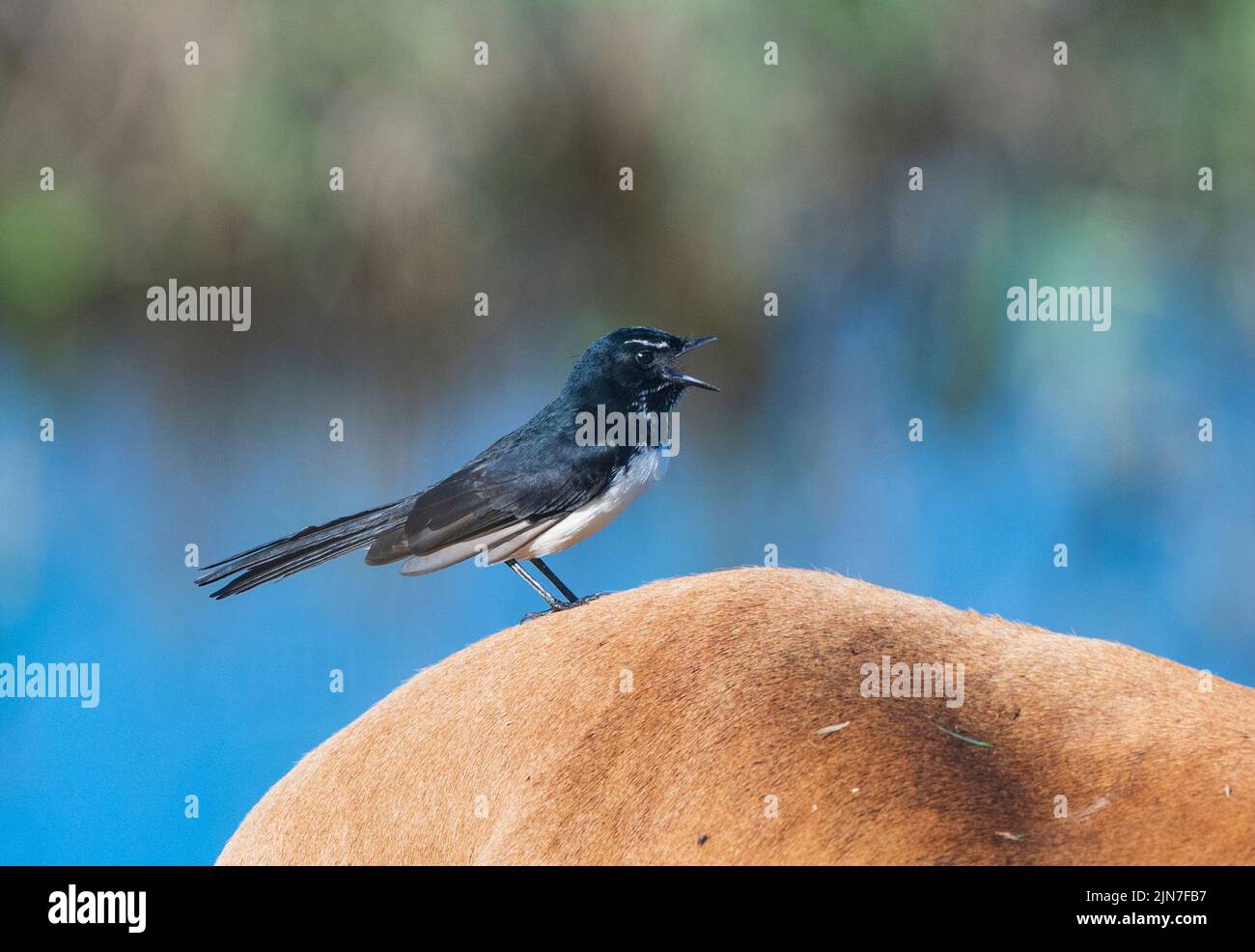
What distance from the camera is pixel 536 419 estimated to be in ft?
18.0

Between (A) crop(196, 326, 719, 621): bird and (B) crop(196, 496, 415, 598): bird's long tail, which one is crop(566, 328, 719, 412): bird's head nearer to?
(A) crop(196, 326, 719, 621): bird

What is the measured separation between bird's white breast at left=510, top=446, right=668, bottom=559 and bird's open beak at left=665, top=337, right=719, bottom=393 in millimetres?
366

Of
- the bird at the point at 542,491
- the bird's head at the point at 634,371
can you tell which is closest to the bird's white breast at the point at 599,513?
the bird at the point at 542,491


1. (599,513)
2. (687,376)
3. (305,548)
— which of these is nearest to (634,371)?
(687,376)

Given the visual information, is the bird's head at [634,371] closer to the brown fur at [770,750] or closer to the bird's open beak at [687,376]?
the bird's open beak at [687,376]

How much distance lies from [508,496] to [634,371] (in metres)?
0.80

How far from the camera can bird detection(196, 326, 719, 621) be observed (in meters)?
5.10

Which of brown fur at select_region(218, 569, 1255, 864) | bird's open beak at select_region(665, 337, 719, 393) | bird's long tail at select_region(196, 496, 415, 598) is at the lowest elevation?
brown fur at select_region(218, 569, 1255, 864)

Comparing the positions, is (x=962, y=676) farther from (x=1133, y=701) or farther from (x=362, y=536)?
(x=362, y=536)

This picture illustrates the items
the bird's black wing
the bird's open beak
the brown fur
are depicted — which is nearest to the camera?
the brown fur

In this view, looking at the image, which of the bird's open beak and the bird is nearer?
the bird

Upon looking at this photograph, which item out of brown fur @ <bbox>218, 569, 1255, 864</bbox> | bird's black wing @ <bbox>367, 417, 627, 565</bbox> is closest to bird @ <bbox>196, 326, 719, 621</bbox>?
bird's black wing @ <bbox>367, 417, 627, 565</bbox>

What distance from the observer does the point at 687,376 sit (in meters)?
5.48

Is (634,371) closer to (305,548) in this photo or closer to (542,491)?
(542,491)
